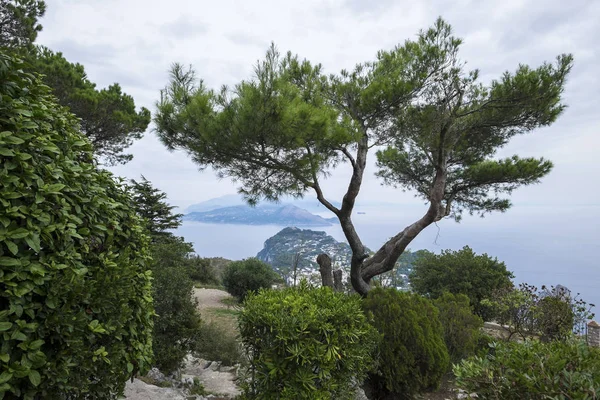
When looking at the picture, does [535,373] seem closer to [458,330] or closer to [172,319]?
[458,330]

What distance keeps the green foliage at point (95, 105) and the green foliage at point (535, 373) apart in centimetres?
1047

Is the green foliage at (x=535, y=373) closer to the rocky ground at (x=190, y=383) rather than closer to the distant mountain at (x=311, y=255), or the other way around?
the rocky ground at (x=190, y=383)

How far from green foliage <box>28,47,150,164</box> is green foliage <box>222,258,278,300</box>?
5635mm

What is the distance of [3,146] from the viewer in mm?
1749

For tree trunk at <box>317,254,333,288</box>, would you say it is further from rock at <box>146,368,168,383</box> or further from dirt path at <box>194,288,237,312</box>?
dirt path at <box>194,288,237,312</box>

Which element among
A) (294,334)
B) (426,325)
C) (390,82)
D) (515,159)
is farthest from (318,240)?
(294,334)

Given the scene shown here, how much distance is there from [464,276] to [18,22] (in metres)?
14.6

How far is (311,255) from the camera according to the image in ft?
56.9

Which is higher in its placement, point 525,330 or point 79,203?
point 79,203

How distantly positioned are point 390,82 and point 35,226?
7057mm

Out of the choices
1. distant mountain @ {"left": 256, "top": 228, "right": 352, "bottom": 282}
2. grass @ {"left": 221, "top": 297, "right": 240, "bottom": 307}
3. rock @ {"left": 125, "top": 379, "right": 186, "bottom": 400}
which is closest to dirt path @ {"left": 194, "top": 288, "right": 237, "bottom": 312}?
grass @ {"left": 221, "top": 297, "right": 240, "bottom": 307}

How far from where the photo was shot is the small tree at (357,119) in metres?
6.45

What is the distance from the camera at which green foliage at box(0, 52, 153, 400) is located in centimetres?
166

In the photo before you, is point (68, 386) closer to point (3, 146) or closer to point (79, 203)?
point (79, 203)
